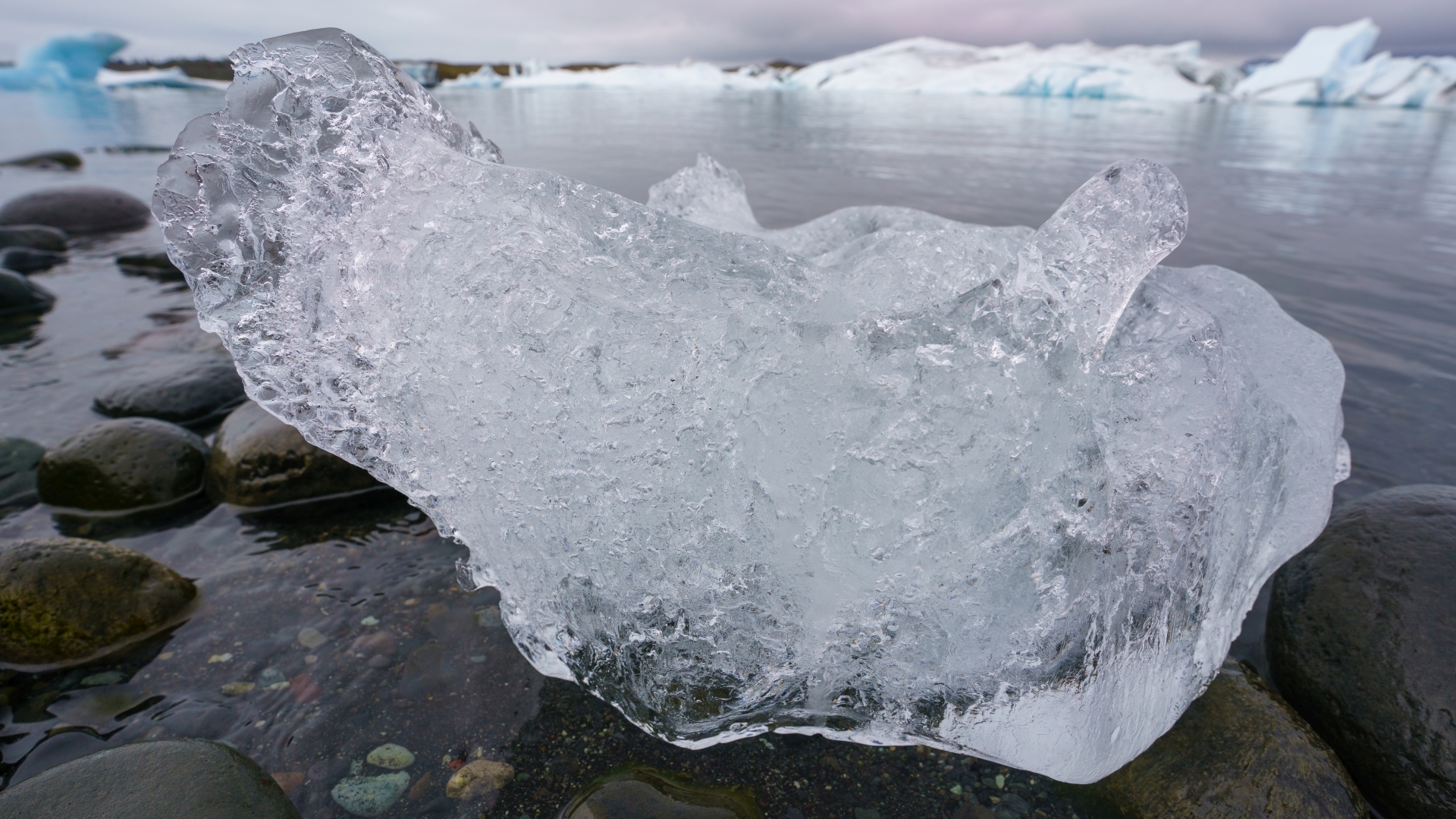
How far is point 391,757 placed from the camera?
1943 millimetres

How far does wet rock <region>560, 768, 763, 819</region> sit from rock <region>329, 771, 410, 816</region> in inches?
18.4

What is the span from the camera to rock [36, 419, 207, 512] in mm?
3070

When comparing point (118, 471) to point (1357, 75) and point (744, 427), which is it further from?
point (1357, 75)

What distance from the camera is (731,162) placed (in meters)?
11.6

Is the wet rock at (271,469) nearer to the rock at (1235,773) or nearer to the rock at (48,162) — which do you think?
the rock at (1235,773)

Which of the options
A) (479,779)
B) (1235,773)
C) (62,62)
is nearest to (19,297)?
(479,779)

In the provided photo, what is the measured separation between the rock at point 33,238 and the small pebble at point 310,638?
7997 millimetres

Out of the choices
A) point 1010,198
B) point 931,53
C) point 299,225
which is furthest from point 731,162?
point 931,53

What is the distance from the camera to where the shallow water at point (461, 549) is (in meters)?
1.97

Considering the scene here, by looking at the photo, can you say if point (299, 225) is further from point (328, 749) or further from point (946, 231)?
point (946, 231)

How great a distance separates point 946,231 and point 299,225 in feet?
7.69

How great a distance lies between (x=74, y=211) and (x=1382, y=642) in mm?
12192

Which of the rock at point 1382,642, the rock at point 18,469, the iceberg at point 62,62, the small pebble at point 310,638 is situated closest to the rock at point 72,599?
the small pebble at point 310,638

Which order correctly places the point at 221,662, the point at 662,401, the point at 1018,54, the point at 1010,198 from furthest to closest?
the point at 1018,54 → the point at 1010,198 → the point at 221,662 → the point at 662,401
